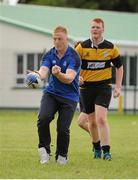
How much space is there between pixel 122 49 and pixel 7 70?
5.40 metres

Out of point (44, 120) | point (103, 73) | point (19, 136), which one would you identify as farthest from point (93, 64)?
point (19, 136)

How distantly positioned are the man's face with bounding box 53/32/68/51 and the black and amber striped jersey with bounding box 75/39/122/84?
1.11 m

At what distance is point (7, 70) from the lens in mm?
34688

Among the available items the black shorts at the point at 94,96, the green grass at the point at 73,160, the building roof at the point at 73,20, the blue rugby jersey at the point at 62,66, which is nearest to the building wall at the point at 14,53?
the building roof at the point at 73,20

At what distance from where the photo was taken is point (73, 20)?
39.1m

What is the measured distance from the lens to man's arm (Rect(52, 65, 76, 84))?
11.6 metres

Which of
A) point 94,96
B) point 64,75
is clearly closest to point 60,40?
point 64,75

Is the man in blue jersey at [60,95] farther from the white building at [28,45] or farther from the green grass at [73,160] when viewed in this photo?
the white building at [28,45]

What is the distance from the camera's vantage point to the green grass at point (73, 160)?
429 inches

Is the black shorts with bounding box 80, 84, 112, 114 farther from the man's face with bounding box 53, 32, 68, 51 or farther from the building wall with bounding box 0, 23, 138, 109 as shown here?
the building wall with bounding box 0, 23, 138, 109

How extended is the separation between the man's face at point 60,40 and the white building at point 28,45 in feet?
73.3

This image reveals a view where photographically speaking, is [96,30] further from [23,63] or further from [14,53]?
[23,63]

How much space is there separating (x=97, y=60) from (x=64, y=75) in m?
1.38

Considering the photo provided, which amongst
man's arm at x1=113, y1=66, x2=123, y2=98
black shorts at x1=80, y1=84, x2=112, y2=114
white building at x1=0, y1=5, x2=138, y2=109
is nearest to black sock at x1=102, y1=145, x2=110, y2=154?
black shorts at x1=80, y1=84, x2=112, y2=114
